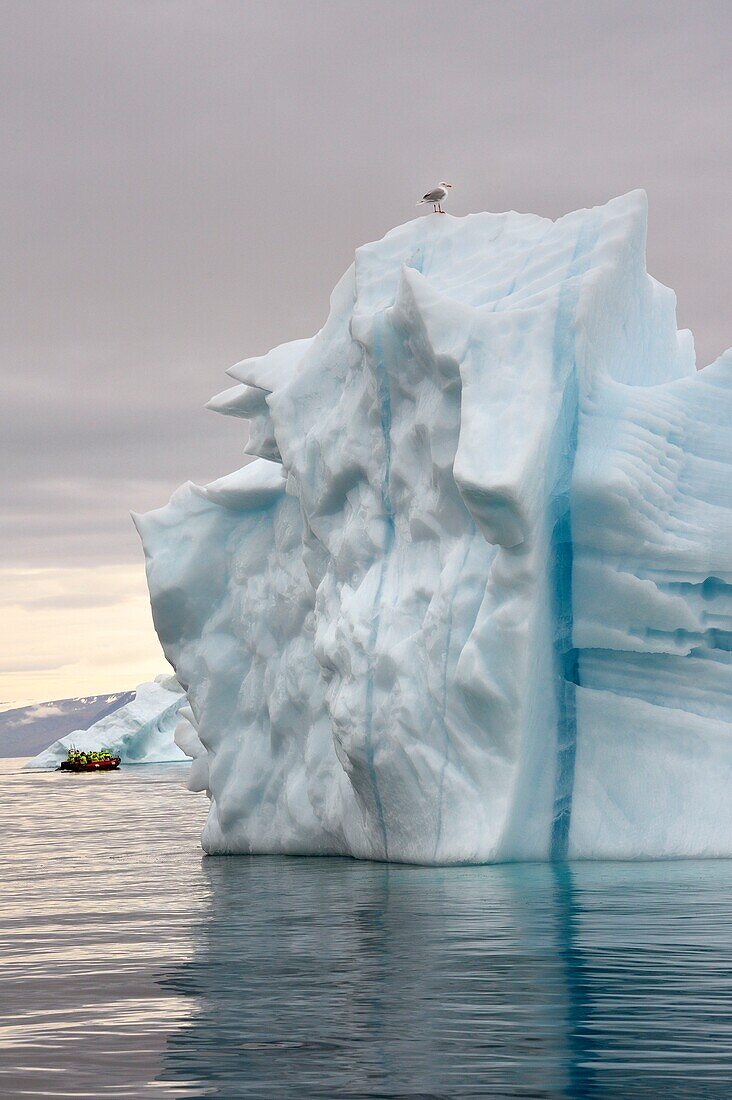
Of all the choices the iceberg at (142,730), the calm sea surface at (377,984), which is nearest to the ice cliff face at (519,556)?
the calm sea surface at (377,984)

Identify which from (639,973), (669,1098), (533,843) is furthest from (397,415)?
(669,1098)

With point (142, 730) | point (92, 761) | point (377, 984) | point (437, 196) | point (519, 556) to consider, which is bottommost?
point (377, 984)

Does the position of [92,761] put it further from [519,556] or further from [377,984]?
[377,984]

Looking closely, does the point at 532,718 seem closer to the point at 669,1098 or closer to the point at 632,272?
the point at 632,272

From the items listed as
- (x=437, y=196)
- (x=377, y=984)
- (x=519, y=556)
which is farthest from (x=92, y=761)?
(x=377, y=984)

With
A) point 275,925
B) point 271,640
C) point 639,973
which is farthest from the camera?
point 271,640

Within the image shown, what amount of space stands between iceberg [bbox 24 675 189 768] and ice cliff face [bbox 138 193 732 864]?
4543 cm

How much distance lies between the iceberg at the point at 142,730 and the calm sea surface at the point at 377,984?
4839 cm

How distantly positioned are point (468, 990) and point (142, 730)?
57336 millimetres

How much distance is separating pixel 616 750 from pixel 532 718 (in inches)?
35.7

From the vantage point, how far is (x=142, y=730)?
207 ft

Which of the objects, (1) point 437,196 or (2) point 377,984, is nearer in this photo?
(2) point 377,984

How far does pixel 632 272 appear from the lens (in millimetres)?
14445

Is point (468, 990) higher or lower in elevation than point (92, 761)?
lower
